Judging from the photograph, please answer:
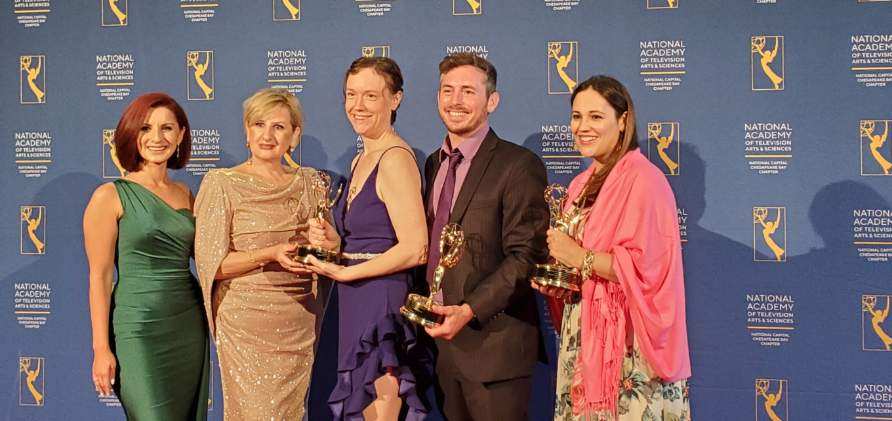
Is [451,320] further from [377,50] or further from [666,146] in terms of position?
[377,50]

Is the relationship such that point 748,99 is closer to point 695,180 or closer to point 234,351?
point 695,180

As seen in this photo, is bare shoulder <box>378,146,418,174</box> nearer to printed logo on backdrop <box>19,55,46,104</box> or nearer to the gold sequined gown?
the gold sequined gown

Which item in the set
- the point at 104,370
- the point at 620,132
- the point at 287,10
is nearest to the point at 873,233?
the point at 620,132

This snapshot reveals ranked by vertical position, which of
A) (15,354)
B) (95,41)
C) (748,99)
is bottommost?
(15,354)

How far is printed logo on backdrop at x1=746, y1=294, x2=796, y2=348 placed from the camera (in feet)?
12.9

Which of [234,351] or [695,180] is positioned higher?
[695,180]

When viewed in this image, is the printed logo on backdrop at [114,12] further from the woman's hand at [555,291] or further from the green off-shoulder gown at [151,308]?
the woman's hand at [555,291]

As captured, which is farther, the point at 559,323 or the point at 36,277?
the point at 36,277

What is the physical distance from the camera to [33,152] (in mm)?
4535

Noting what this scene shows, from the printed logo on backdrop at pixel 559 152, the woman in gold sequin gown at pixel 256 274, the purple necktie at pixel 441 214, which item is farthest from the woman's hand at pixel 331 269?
the printed logo on backdrop at pixel 559 152

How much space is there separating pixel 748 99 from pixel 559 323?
1.60m

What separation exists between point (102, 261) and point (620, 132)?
2.13 meters

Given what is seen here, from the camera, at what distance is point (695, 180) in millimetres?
3990

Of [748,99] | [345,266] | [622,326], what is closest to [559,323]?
[622,326]
